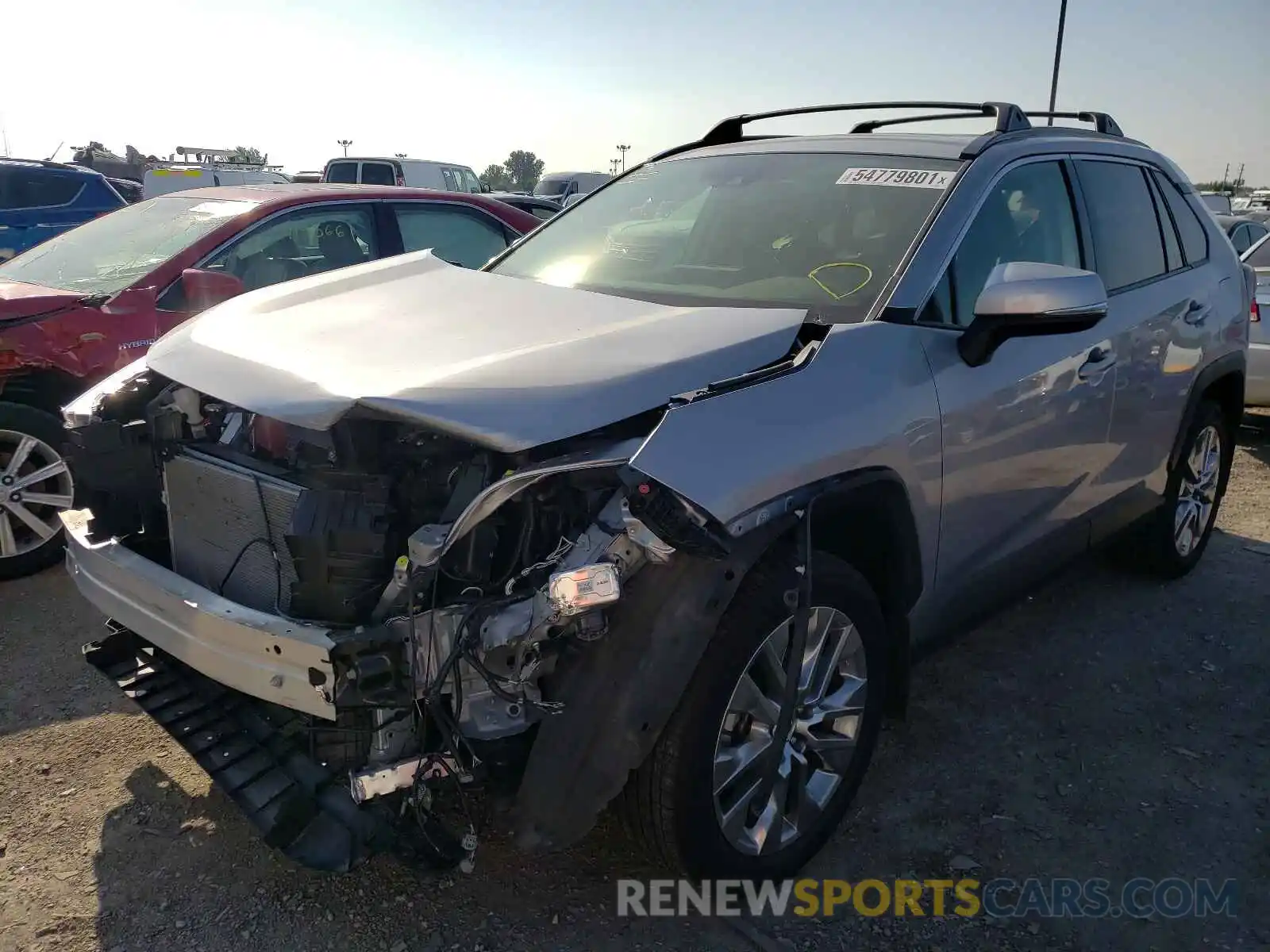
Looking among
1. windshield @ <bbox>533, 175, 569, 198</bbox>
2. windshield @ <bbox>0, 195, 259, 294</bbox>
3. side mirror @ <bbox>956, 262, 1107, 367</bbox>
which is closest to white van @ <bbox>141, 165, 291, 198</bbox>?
windshield @ <bbox>533, 175, 569, 198</bbox>

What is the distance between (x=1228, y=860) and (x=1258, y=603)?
2.15m

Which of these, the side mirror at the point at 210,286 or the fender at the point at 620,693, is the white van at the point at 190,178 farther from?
the fender at the point at 620,693

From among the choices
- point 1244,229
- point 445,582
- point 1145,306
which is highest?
point 1244,229

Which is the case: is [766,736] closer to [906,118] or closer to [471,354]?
[471,354]

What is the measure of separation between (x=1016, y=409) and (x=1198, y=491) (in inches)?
89.7

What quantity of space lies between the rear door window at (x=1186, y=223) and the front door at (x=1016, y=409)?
3.29ft

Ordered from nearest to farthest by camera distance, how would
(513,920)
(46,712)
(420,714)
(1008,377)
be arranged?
(420,714) < (513,920) < (1008,377) < (46,712)

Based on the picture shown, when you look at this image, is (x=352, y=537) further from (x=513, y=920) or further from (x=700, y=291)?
(x=700, y=291)

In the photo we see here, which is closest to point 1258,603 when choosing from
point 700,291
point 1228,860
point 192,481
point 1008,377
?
point 1228,860

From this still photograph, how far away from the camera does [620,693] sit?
210 cm

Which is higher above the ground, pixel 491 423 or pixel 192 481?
pixel 491 423

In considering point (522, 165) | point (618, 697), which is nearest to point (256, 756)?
point (618, 697)

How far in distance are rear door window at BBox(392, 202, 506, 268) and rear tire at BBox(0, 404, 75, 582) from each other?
7.18ft

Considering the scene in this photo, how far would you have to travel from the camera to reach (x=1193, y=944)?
2490mm
